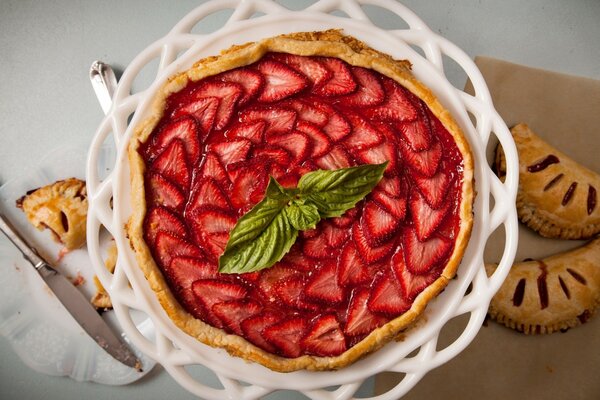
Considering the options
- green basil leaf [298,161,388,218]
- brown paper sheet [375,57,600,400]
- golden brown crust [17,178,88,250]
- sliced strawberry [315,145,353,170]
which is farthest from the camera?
brown paper sheet [375,57,600,400]

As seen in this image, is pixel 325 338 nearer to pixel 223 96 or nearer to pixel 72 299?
pixel 223 96

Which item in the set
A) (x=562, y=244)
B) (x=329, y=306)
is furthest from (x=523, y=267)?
(x=329, y=306)

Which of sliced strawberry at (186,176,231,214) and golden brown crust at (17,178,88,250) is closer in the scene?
sliced strawberry at (186,176,231,214)

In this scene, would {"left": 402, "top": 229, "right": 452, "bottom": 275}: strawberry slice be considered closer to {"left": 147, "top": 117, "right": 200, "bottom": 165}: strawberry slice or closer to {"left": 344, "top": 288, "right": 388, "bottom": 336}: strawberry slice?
{"left": 344, "top": 288, "right": 388, "bottom": 336}: strawberry slice

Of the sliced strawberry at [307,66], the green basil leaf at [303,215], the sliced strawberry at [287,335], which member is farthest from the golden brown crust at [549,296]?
the sliced strawberry at [307,66]

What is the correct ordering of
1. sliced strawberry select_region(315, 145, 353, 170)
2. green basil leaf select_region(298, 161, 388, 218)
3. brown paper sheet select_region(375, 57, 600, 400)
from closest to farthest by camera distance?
1. green basil leaf select_region(298, 161, 388, 218)
2. sliced strawberry select_region(315, 145, 353, 170)
3. brown paper sheet select_region(375, 57, 600, 400)

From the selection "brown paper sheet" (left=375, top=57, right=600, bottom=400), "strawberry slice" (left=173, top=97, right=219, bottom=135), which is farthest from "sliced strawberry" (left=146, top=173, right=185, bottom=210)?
"brown paper sheet" (left=375, top=57, right=600, bottom=400)

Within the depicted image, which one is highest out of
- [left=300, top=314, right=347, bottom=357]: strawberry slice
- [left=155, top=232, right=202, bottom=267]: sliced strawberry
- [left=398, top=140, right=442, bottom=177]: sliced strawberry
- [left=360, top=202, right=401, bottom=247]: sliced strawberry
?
[left=155, top=232, right=202, bottom=267]: sliced strawberry

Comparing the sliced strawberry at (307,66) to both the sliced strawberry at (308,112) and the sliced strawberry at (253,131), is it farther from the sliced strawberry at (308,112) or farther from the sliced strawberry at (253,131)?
the sliced strawberry at (253,131)

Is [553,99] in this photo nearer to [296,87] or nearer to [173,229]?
[296,87]
